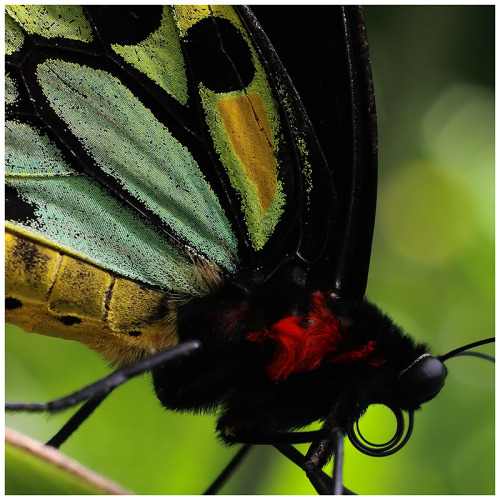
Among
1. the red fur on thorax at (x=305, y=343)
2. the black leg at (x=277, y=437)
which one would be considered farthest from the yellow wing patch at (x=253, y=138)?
the black leg at (x=277, y=437)

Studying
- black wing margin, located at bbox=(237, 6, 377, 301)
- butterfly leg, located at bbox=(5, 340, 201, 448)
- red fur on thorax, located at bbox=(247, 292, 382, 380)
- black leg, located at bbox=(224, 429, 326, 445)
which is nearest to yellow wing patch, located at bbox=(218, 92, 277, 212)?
black wing margin, located at bbox=(237, 6, 377, 301)

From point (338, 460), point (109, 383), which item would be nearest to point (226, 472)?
point (338, 460)

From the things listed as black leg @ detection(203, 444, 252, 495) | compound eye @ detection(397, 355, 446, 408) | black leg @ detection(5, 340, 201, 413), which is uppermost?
compound eye @ detection(397, 355, 446, 408)

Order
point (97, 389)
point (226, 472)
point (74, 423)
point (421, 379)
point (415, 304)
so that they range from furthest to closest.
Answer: point (415, 304) → point (226, 472) → point (74, 423) → point (421, 379) → point (97, 389)

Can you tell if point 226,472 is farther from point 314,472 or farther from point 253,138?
point 253,138

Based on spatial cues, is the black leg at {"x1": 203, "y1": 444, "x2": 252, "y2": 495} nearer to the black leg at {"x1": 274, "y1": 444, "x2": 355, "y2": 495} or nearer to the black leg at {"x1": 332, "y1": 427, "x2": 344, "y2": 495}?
the black leg at {"x1": 274, "y1": 444, "x2": 355, "y2": 495}

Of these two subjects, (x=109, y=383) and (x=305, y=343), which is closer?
(x=109, y=383)
